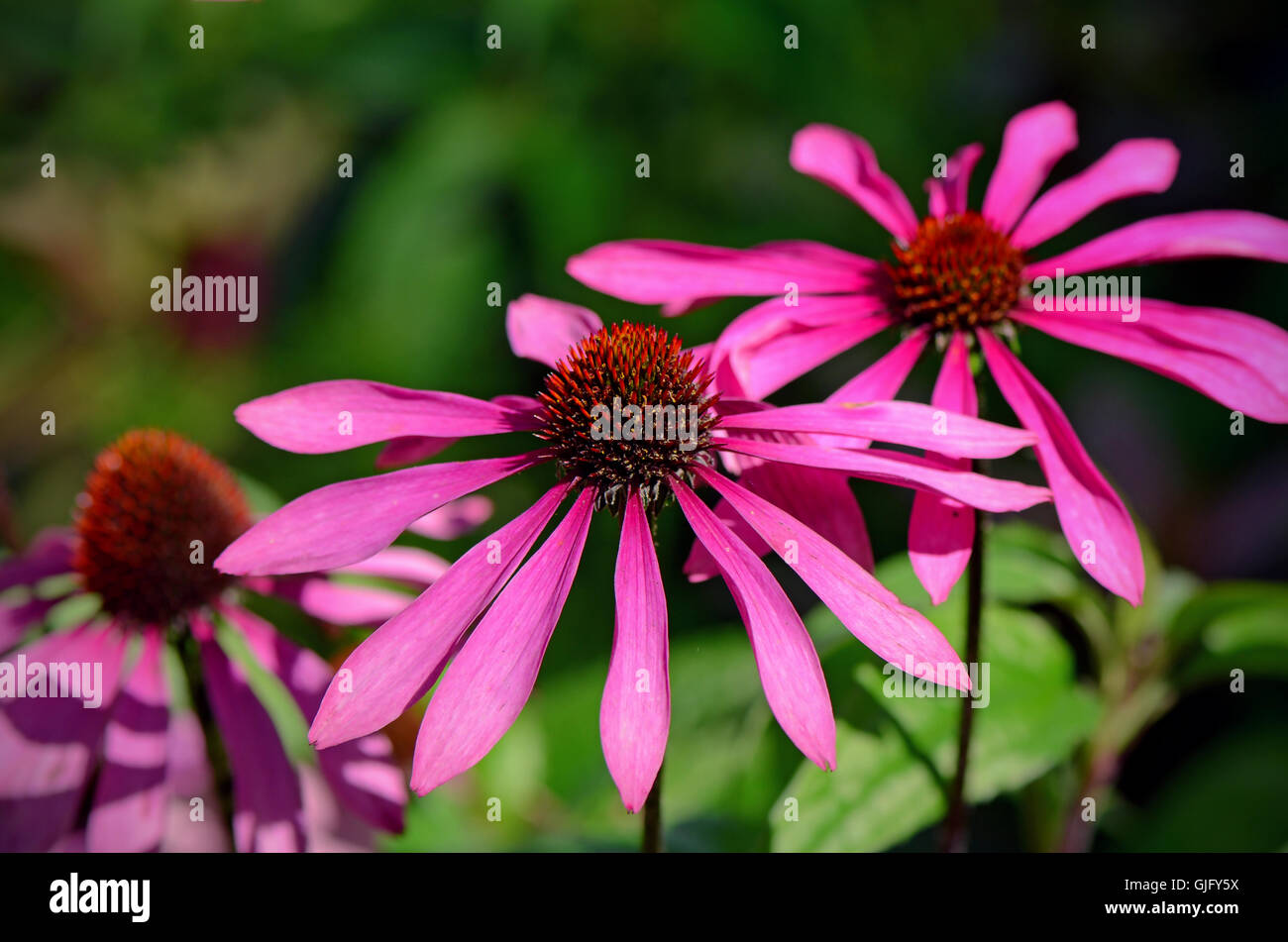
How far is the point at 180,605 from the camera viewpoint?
712 millimetres

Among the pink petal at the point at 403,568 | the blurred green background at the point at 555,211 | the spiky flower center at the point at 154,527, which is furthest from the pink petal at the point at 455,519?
the blurred green background at the point at 555,211

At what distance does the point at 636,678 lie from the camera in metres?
0.47

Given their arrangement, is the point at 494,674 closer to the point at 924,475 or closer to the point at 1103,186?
the point at 924,475

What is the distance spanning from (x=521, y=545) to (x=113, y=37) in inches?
60.6

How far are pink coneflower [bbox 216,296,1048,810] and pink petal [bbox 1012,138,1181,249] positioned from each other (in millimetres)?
274

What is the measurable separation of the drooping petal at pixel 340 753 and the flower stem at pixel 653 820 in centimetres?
17

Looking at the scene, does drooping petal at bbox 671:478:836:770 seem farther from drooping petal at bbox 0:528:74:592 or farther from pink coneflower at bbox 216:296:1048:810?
drooping petal at bbox 0:528:74:592

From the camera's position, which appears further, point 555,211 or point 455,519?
point 555,211

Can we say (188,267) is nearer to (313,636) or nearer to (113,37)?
(113,37)

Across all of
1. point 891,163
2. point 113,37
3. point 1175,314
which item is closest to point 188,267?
point 113,37

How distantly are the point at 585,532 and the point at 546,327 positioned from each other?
0.20 meters

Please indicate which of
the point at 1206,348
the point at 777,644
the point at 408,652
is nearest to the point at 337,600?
the point at 408,652

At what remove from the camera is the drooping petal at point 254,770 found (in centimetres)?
61

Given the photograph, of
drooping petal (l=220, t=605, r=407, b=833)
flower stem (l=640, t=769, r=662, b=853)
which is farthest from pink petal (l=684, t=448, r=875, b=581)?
drooping petal (l=220, t=605, r=407, b=833)
